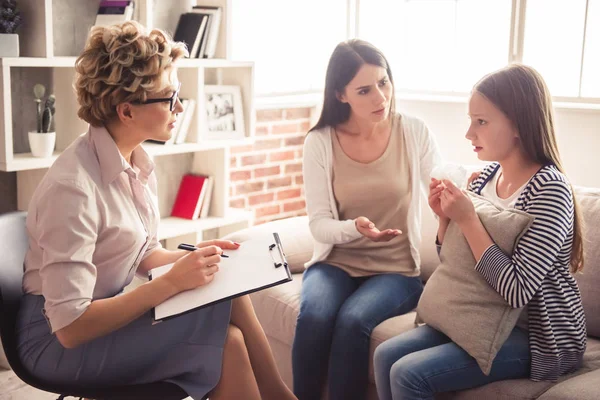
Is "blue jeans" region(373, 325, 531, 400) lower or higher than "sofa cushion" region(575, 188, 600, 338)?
lower

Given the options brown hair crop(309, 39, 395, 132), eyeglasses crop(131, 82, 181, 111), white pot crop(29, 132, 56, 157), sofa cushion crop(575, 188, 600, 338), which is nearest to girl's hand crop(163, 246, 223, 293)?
eyeglasses crop(131, 82, 181, 111)

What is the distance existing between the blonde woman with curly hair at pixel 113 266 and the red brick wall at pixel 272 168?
213cm

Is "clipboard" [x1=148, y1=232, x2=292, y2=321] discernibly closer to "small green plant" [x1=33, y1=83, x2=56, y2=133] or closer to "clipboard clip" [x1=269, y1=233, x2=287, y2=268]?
"clipboard clip" [x1=269, y1=233, x2=287, y2=268]

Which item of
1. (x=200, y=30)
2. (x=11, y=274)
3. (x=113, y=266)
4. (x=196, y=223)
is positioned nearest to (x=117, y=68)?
(x=113, y=266)

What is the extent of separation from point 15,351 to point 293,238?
137 cm

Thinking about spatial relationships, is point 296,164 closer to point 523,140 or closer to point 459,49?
point 459,49

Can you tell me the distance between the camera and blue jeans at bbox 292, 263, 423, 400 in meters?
2.40

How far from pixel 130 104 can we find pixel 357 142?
1.07 meters

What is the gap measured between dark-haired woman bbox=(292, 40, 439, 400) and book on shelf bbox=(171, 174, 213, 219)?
1096mm

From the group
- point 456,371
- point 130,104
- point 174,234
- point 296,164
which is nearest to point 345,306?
point 456,371

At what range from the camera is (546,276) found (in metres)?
2.05

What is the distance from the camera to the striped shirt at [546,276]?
6.55 feet

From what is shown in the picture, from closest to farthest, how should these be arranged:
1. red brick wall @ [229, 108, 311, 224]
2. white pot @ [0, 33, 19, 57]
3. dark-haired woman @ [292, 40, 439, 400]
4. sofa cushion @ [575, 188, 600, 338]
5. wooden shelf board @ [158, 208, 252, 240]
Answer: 1. sofa cushion @ [575, 188, 600, 338]
2. dark-haired woman @ [292, 40, 439, 400]
3. white pot @ [0, 33, 19, 57]
4. wooden shelf board @ [158, 208, 252, 240]
5. red brick wall @ [229, 108, 311, 224]

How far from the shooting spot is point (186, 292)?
6.10 feet
